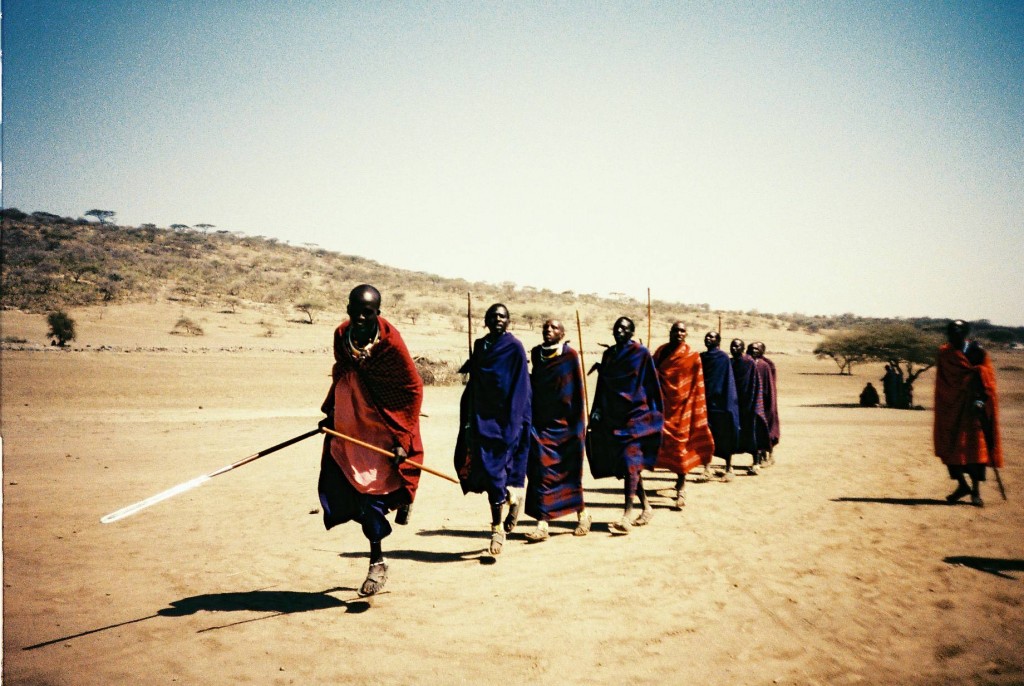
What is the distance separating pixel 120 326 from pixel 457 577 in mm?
29736

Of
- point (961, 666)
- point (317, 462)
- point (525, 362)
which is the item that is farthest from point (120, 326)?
point (961, 666)

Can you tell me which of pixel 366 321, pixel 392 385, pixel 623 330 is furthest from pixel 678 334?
pixel 366 321

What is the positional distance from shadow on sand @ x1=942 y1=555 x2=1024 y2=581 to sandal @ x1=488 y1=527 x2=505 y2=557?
4323 millimetres

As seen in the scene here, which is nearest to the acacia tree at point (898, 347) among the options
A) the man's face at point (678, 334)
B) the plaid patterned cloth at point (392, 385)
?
the man's face at point (678, 334)

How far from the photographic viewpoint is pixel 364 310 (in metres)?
5.00

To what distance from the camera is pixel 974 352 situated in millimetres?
8523

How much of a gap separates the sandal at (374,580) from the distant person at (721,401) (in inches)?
255

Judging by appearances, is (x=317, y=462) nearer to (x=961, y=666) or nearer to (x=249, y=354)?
(x=961, y=666)

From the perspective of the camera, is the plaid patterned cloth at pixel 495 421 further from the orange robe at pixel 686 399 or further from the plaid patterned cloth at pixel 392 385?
the orange robe at pixel 686 399

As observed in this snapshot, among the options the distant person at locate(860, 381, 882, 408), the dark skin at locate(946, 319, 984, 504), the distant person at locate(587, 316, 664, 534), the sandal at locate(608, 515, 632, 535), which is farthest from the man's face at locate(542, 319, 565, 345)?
the distant person at locate(860, 381, 882, 408)

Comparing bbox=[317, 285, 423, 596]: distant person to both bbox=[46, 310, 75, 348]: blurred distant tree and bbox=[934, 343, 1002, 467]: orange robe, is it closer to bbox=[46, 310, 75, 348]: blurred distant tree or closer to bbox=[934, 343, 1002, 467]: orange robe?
bbox=[934, 343, 1002, 467]: orange robe

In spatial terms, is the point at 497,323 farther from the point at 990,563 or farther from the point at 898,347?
the point at 898,347

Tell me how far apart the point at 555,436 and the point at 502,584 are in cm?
198

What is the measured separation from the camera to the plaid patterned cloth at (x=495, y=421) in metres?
6.34
